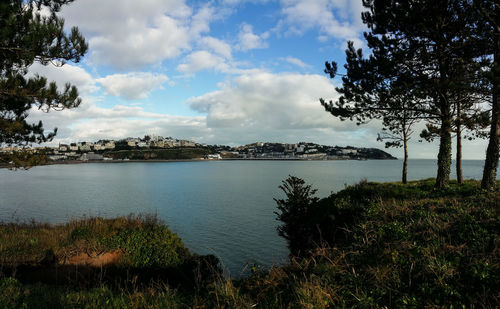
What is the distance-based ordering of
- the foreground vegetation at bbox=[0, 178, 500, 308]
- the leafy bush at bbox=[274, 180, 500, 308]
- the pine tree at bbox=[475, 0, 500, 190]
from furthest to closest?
1. the pine tree at bbox=[475, 0, 500, 190]
2. the foreground vegetation at bbox=[0, 178, 500, 308]
3. the leafy bush at bbox=[274, 180, 500, 308]

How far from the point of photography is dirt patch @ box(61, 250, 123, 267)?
10.5 meters

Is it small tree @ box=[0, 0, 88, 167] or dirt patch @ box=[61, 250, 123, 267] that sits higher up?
small tree @ box=[0, 0, 88, 167]

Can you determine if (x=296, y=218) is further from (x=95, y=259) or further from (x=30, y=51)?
(x=30, y=51)

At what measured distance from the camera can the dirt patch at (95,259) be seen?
10.5m

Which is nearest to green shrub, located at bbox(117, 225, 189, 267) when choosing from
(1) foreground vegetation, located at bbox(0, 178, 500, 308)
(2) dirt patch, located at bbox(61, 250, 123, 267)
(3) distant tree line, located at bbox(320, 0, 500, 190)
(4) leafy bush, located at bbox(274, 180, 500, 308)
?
(1) foreground vegetation, located at bbox(0, 178, 500, 308)

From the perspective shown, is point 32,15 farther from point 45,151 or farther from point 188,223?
point 188,223

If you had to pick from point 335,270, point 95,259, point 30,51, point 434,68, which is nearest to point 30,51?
point 30,51

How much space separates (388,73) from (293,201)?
10.6m

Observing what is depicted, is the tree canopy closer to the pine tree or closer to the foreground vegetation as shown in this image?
the foreground vegetation

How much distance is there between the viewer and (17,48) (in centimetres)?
1389

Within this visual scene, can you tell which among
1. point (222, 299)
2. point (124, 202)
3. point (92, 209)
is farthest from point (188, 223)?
point (222, 299)

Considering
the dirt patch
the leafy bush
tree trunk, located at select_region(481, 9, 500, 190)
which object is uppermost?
tree trunk, located at select_region(481, 9, 500, 190)

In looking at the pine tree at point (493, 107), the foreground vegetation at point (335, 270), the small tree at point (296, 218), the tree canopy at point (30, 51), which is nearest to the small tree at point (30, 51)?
the tree canopy at point (30, 51)

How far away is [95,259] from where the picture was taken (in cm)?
1086
